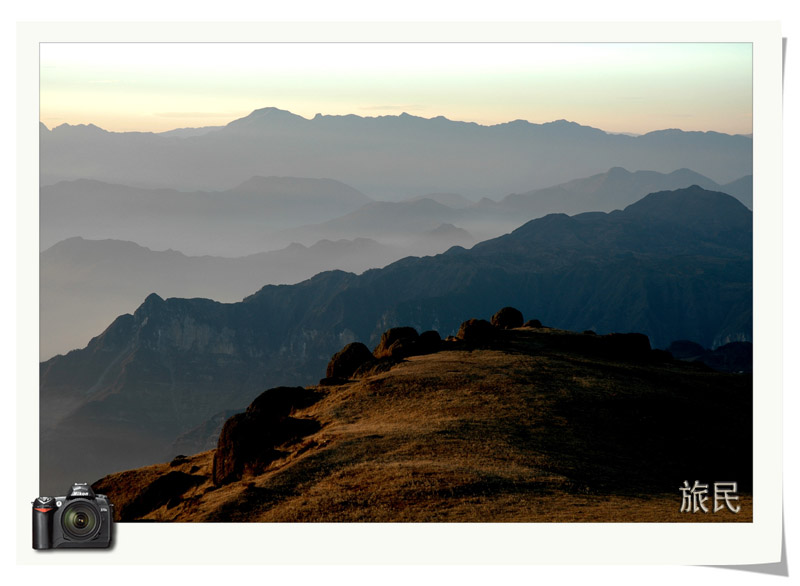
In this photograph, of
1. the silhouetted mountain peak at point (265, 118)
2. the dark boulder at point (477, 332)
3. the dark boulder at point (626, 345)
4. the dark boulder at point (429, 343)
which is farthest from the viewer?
the dark boulder at point (626, 345)

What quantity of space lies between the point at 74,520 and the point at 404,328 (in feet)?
77.5

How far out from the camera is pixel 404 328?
4356 cm

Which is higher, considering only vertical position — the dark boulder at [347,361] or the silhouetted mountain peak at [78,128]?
the silhouetted mountain peak at [78,128]

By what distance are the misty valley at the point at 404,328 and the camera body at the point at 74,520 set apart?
5.16 ft

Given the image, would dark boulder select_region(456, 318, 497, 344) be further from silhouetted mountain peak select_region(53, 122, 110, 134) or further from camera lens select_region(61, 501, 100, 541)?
camera lens select_region(61, 501, 100, 541)

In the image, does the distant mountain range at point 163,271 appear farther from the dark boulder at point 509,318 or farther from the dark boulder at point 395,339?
the dark boulder at point 509,318

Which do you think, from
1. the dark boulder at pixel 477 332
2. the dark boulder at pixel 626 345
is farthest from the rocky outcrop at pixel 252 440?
the dark boulder at pixel 626 345

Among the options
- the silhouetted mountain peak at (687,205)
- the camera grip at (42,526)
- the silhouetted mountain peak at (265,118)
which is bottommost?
the camera grip at (42,526)

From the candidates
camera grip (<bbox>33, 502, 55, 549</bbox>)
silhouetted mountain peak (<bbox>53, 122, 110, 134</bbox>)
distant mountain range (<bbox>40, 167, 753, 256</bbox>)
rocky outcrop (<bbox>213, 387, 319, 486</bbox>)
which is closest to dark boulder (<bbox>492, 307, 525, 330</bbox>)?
distant mountain range (<bbox>40, 167, 753, 256</bbox>)

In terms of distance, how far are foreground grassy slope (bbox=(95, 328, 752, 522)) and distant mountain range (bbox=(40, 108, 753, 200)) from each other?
6.84 meters

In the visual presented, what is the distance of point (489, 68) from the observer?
2505 cm

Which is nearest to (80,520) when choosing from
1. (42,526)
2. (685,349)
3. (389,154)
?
(42,526)

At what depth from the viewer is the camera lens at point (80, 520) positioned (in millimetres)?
20859
